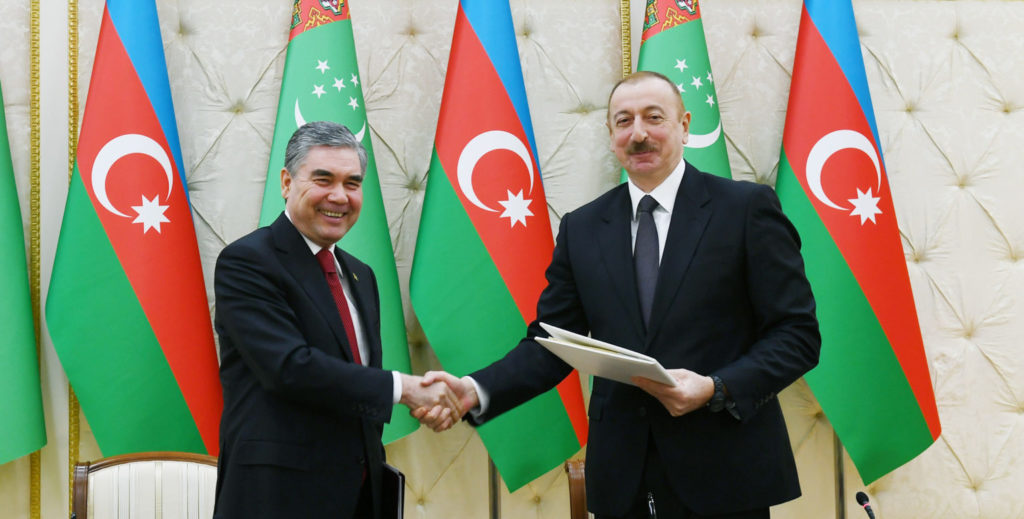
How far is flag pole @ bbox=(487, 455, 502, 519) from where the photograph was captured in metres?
2.69

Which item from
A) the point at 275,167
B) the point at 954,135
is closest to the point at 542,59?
the point at 275,167

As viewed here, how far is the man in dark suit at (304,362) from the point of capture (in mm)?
1567

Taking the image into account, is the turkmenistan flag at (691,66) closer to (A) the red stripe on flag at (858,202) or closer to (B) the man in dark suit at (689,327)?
(A) the red stripe on flag at (858,202)

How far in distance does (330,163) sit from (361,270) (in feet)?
0.88

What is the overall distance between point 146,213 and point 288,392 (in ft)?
3.65

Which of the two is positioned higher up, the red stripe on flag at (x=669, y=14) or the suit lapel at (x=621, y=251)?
the red stripe on flag at (x=669, y=14)

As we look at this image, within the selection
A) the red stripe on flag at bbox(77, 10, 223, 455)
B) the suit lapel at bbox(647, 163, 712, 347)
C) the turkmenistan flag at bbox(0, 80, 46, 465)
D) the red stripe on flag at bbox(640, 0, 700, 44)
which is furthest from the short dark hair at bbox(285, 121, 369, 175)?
the red stripe on flag at bbox(640, 0, 700, 44)

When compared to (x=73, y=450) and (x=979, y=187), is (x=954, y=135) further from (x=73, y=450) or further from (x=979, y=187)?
(x=73, y=450)

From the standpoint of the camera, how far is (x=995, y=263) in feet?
9.21

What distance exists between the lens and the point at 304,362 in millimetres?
1582

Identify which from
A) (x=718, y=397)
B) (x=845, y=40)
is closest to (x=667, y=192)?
(x=718, y=397)

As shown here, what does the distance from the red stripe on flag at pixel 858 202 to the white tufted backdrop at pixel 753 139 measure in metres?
0.19

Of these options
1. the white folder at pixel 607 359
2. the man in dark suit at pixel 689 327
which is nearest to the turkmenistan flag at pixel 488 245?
the man in dark suit at pixel 689 327

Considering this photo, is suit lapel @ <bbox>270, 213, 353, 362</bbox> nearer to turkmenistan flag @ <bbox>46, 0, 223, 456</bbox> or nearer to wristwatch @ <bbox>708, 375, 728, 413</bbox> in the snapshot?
wristwatch @ <bbox>708, 375, 728, 413</bbox>
